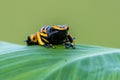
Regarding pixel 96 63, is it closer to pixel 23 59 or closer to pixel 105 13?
pixel 23 59

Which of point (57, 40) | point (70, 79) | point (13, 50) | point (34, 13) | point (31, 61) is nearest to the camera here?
point (70, 79)

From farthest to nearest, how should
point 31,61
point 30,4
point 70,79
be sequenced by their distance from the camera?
point 30,4 < point 31,61 < point 70,79

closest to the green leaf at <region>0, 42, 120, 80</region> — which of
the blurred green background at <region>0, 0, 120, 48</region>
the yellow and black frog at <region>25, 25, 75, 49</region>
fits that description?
the yellow and black frog at <region>25, 25, 75, 49</region>

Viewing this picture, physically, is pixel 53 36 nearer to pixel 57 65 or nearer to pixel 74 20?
pixel 57 65

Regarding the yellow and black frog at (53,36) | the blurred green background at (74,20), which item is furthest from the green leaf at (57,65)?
the blurred green background at (74,20)

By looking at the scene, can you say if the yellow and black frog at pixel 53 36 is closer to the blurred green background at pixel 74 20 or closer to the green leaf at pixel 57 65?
the green leaf at pixel 57 65

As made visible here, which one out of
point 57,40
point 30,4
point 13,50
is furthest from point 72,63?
point 30,4
